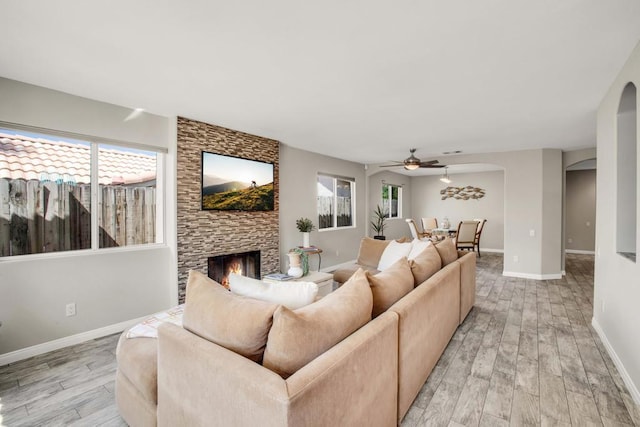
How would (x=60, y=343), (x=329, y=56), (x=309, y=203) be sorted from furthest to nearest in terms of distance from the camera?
1. (x=309, y=203)
2. (x=60, y=343)
3. (x=329, y=56)

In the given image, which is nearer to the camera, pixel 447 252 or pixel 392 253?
pixel 447 252

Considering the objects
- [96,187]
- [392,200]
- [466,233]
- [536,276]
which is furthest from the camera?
[392,200]

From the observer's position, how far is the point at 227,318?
140 cm

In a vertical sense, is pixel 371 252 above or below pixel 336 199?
below

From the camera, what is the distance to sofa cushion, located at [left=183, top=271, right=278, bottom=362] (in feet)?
4.31

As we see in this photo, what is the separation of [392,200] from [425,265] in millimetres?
7162

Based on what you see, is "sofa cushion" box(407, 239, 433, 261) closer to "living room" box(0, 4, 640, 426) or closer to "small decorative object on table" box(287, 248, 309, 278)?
"small decorative object on table" box(287, 248, 309, 278)

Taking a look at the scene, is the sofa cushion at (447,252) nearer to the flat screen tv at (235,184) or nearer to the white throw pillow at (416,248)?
the white throw pillow at (416,248)

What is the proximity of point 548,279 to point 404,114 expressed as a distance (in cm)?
450

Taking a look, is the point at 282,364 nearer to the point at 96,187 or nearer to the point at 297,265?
the point at 297,265

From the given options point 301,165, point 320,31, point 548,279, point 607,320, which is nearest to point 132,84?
point 320,31

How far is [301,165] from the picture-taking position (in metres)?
5.78

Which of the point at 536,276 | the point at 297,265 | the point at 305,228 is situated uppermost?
the point at 305,228

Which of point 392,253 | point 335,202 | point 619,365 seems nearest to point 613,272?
point 619,365
